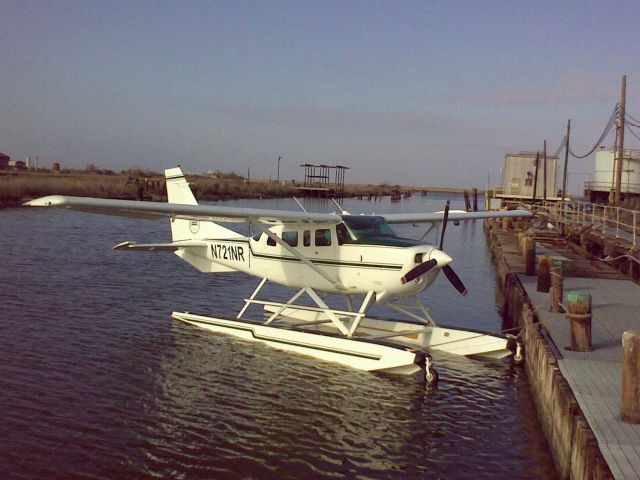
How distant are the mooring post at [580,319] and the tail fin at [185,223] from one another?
27.2 feet

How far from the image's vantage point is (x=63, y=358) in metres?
11.3

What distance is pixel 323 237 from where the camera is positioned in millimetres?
12328

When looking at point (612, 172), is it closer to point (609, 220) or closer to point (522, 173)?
point (522, 173)

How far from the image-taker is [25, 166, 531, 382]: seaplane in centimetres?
1094

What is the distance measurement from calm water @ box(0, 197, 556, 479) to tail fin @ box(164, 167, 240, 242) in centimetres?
204

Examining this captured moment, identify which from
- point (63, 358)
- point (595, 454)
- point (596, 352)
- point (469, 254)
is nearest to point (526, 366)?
point (596, 352)

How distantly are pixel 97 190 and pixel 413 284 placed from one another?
49.8 meters

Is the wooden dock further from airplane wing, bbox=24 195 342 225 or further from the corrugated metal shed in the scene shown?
the corrugated metal shed

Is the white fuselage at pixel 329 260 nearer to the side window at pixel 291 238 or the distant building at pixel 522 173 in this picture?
the side window at pixel 291 238

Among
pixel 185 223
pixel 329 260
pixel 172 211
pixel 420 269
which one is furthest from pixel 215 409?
pixel 185 223

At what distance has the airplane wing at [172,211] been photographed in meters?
9.29

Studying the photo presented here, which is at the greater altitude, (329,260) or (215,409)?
(329,260)

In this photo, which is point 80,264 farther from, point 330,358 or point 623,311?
point 623,311

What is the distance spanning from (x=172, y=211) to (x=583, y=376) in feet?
23.0
